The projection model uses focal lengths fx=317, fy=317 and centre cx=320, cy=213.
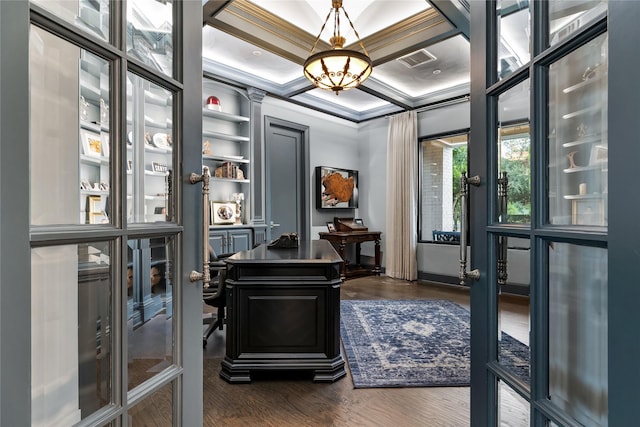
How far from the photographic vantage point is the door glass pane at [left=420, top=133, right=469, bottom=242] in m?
5.29

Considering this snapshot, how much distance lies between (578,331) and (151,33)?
132 centimetres

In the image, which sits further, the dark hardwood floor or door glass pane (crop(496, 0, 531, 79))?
the dark hardwood floor

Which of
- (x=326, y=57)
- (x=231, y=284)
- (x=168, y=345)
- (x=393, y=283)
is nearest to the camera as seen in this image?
(x=168, y=345)

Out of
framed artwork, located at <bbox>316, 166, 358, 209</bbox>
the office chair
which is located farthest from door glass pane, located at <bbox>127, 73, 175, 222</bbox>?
framed artwork, located at <bbox>316, 166, 358, 209</bbox>

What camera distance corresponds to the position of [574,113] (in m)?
0.74

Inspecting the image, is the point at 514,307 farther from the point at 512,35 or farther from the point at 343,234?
the point at 343,234

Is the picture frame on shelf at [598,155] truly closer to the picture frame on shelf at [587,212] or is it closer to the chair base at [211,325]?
the picture frame on shelf at [587,212]

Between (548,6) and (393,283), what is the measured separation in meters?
4.86

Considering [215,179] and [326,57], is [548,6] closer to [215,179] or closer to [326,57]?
[326,57]

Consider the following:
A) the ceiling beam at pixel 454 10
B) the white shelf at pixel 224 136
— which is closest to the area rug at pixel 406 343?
the white shelf at pixel 224 136

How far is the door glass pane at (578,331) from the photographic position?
67cm

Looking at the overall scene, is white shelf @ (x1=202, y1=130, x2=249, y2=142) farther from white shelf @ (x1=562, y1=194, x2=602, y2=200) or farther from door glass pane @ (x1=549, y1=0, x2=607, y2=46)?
white shelf @ (x1=562, y1=194, x2=602, y2=200)

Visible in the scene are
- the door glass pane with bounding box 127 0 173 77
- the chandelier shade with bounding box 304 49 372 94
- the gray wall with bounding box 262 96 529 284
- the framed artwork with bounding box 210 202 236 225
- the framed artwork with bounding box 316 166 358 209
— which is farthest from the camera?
the framed artwork with bounding box 316 166 358 209
